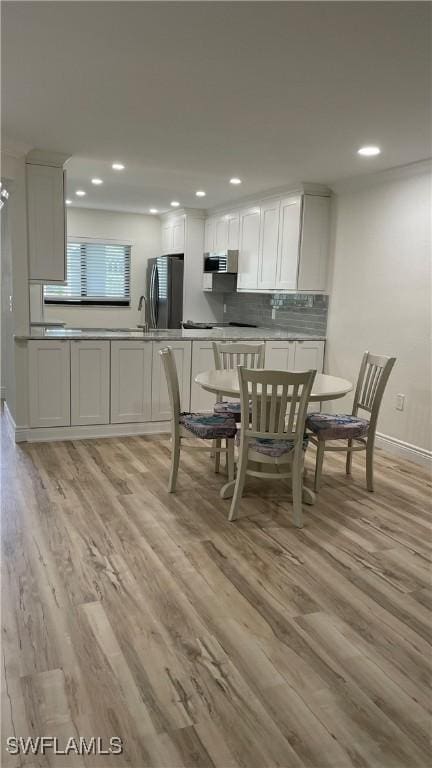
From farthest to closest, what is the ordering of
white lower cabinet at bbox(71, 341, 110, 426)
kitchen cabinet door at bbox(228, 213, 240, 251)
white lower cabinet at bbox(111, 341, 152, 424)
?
kitchen cabinet door at bbox(228, 213, 240, 251) < white lower cabinet at bbox(111, 341, 152, 424) < white lower cabinet at bbox(71, 341, 110, 426)

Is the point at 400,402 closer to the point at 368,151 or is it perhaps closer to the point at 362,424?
the point at 362,424

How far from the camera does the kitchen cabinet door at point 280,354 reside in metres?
5.59

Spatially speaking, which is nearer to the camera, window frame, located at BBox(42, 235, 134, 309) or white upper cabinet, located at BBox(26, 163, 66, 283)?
white upper cabinet, located at BBox(26, 163, 66, 283)

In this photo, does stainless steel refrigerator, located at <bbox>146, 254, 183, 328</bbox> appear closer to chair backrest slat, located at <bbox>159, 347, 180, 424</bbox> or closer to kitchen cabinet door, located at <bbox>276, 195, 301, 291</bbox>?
kitchen cabinet door, located at <bbox>276, 195, 301, 291</bbox>

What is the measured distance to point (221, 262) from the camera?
6.84m

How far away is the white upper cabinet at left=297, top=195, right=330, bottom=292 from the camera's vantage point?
17.7ft

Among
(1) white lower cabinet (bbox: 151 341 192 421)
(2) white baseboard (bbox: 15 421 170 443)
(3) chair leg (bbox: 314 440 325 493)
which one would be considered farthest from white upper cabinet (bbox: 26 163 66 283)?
(3) chair leg (bbox: 314 440 325 493)

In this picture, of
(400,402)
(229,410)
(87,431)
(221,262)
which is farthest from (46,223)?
(400,402)

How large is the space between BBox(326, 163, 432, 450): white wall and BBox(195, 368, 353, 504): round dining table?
0.99 m

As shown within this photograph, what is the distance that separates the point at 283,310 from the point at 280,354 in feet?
3.42

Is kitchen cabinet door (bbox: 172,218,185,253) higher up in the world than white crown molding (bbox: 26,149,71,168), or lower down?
lower down

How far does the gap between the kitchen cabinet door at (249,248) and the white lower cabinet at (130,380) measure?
175 cm

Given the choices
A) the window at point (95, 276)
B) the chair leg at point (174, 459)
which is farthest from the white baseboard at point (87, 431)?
the window at point (95, 276)

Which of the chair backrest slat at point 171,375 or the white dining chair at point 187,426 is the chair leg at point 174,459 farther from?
the chair backrest slat at point 171,375
